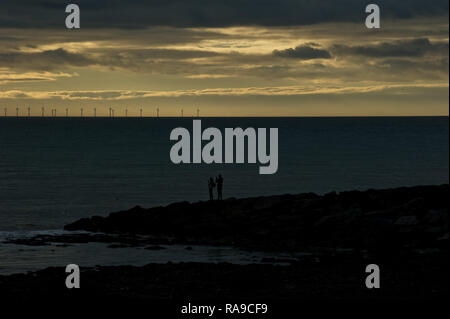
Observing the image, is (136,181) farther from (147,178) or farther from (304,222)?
(304,222)

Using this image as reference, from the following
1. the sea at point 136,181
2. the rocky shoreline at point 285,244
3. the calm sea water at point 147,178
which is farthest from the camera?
the calm sea water at point 147,178

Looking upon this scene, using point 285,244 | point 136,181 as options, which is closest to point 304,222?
Answer: point 285,244

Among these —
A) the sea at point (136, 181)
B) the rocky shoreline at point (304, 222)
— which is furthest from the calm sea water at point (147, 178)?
the rocky shoreline at point (304, 222)

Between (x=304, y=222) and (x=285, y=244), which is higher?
Answer: (x=304, y=222)

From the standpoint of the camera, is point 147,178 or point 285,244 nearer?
point 285,244

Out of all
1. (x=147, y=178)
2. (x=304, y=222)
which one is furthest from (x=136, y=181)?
(x=304, y=222)

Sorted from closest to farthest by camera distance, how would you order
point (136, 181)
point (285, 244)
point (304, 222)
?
point (285, 244) < point (304, 222) < point (136, 181)

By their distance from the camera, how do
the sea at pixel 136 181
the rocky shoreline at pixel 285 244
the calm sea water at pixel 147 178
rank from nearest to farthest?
the rocky shoreline at pixel 285 244 < the sea at pixel 136 181 < the calm sea water at pixel 147 178

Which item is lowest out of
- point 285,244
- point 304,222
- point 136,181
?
point 285,244

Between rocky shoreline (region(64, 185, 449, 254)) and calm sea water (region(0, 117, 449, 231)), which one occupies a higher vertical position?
calm sea water (region(0, 117, 449, 231))

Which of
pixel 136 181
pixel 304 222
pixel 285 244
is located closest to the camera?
pixel 285 244

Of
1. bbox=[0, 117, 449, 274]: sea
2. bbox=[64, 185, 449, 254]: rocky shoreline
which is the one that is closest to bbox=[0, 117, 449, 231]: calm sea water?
bbox=[0, 117, 449, 274]: sea

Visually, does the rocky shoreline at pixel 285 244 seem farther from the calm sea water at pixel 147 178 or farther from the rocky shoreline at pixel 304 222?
the calm sea water at pixel 147 178

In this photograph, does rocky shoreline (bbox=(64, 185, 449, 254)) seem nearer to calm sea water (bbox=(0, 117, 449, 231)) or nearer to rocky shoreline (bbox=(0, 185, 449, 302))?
rocky shoreline (bbox=(0, 185, 449, 302))
